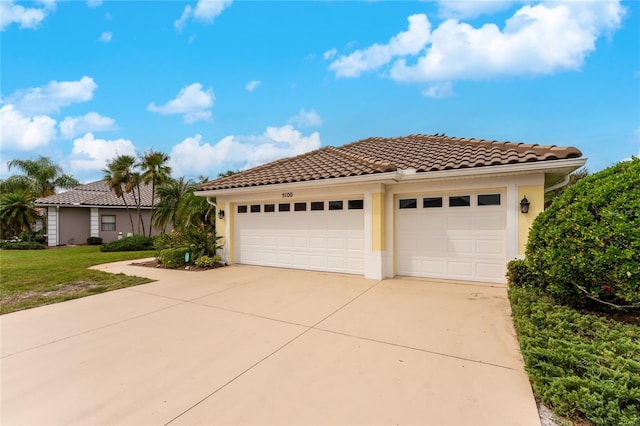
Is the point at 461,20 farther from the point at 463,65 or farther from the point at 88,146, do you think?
the point at 88,146

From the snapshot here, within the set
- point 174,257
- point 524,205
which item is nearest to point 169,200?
point 174,257

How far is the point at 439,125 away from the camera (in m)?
12.4

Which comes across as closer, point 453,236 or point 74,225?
point 453,236

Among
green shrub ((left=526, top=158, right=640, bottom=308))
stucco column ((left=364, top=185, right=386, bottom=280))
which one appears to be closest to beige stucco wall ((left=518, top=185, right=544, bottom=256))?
green shrub ((left=526, top=158, right=640, bottom=308))

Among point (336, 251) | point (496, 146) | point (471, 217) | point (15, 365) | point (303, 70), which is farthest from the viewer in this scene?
point (303, 70)

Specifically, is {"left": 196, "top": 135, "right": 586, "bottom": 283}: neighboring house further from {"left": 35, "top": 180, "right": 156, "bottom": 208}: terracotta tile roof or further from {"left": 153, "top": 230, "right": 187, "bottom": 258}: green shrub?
{"left": 35, "top": 180, "right": 156, "bottom": 208}: terracotta tile roof

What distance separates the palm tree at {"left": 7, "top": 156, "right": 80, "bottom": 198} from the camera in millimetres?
27292

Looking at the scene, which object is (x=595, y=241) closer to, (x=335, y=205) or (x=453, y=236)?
(x=453, y=236)

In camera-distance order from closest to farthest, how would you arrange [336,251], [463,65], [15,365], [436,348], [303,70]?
[15,365] < [436,348] < [336,251] < [463,65] < [303,70]

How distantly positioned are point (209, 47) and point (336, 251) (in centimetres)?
914

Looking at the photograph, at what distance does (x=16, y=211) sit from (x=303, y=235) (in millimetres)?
23716

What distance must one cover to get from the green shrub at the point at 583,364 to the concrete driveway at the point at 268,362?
0.84 ft

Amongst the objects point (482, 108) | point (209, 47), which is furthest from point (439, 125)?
point (209, 47)

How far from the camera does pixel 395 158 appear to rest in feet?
30.0
